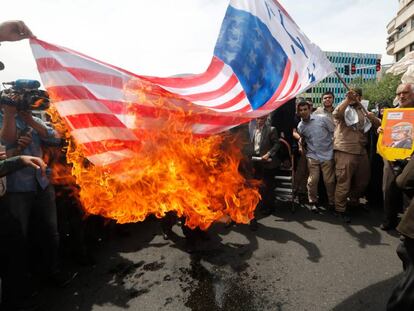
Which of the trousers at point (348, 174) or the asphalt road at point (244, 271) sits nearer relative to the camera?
the asphalt road at point (244, 271)

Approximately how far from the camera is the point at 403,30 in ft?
154

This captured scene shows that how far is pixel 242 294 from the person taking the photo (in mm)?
3043

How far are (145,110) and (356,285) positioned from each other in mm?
2878

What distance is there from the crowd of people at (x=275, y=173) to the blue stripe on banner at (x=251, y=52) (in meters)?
1.52

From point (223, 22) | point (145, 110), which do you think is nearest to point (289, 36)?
point (223, 22)

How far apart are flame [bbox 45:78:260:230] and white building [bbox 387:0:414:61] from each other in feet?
166

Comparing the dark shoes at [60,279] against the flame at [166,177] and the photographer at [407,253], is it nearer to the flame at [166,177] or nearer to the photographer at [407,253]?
the flame at [166,177]

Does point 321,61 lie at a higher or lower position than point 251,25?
lower

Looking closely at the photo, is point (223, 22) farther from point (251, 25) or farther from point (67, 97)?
point (67, 97)

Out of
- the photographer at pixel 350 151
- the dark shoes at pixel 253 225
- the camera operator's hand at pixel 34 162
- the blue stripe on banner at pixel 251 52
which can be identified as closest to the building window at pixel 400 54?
the photographer at pixel 350 151

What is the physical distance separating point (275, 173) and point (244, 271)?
2671 millimetres

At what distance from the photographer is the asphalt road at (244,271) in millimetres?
2936

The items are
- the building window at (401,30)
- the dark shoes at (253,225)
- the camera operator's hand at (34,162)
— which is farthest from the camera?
the building window at (401,30)

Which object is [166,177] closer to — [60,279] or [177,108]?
[177,108]
